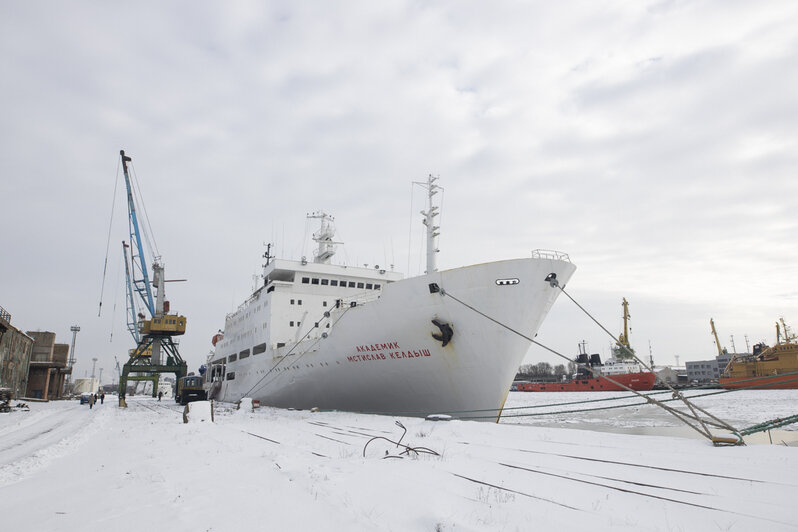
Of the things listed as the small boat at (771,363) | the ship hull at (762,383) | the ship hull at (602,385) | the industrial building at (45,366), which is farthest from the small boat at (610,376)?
the industrial building at (45,366)

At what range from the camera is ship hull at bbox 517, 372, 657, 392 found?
176 ft

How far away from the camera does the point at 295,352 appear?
20.6 m

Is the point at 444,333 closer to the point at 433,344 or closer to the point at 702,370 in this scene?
the point at 433,344

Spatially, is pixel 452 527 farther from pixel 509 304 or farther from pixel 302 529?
pixel 509 304

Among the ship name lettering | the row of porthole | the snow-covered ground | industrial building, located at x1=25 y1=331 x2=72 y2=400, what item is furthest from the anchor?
industrial building, located at x1=25 y1=331 x2=72 y2=400

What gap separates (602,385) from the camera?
2554 inches

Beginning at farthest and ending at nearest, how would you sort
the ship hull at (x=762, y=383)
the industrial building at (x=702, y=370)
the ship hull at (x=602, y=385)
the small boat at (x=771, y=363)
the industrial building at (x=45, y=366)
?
the industrial building at (x=702, y=370) < the ship hull at (x=602, y=385) < the industrial building at (x=45, y=366) < the small boat at (x=771, y=363) < the ship hull at (x=762, y=383)

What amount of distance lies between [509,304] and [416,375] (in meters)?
4.10

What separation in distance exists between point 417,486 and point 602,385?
6795 centimetres

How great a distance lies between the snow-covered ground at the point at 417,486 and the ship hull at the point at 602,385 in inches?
1550

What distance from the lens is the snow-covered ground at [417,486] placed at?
4285mm

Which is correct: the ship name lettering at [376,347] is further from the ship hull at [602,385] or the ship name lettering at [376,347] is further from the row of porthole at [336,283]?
the ship hull at [602,385]

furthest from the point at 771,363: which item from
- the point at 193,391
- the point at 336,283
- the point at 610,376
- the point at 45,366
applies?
the point at 45,366

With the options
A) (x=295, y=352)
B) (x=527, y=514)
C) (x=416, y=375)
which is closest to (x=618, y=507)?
(x=527, y=514)
